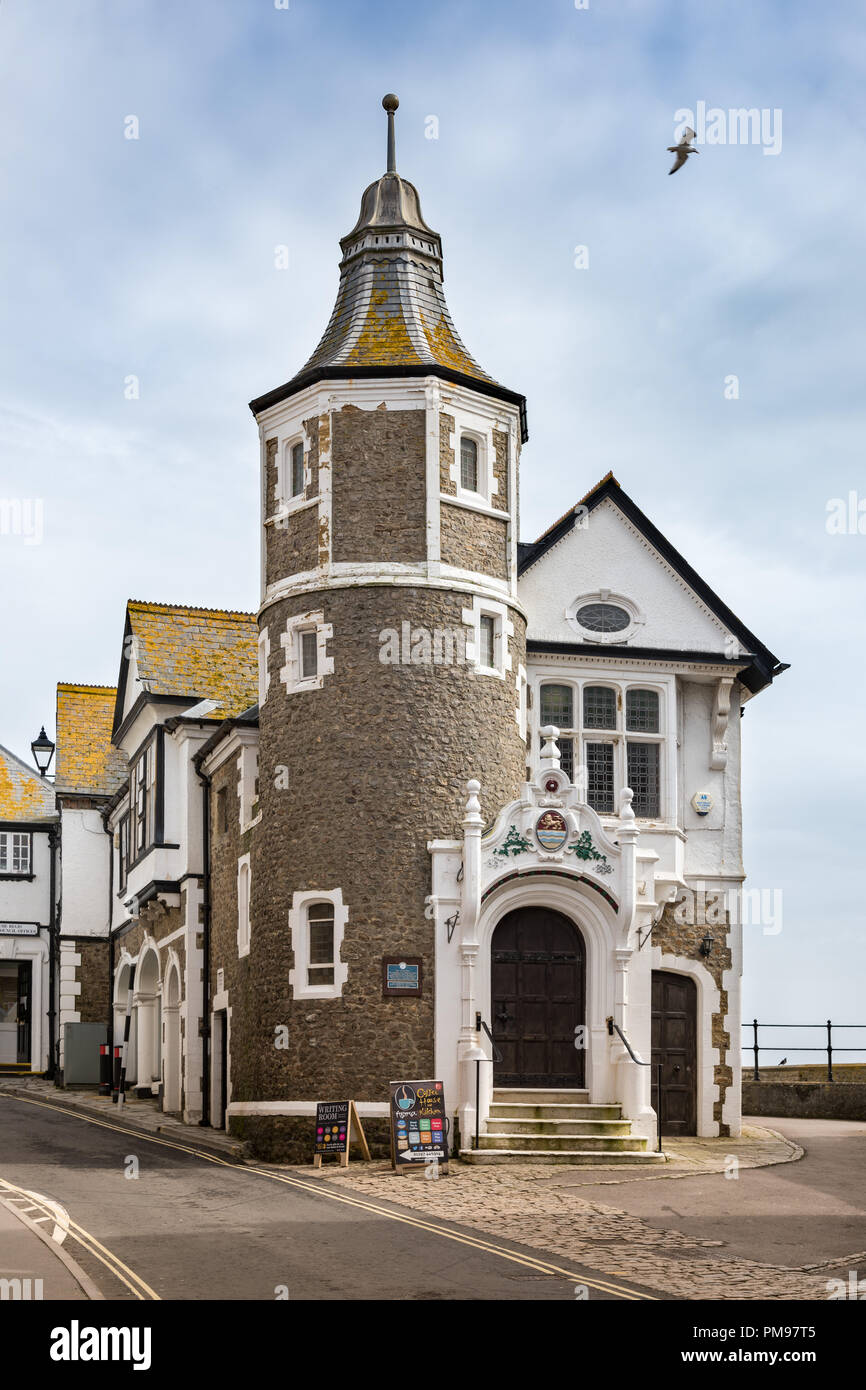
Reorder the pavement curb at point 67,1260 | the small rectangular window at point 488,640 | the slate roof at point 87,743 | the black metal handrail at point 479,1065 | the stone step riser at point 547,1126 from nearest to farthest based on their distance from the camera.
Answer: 1. the pavement curb at point 67,1260
2. the black metal handrail at point 479,1065
3. the stone step riser at point 547,1126
4. the small rectangular window at point 488,640
5. the slate roof at point 87,743

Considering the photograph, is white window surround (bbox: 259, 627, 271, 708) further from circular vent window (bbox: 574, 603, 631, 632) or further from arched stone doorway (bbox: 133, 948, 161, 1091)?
arched stone doorway (bbox: 133, 948, 161, 1091)

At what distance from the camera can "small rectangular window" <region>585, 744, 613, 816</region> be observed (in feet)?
90.0

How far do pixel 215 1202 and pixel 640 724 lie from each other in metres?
12.0

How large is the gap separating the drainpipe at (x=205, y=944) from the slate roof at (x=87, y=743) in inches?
453

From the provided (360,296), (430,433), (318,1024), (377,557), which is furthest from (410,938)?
(360,296)

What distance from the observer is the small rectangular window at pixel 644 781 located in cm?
2752

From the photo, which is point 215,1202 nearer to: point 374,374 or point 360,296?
point 374,374

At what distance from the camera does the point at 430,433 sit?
2495cm

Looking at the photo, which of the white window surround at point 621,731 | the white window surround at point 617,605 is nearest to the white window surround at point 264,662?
the white window surround at point 621,731

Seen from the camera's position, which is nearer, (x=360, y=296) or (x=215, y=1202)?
(x=215, y=1202)

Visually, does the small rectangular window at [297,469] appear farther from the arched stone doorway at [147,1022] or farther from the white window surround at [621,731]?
the arched stone doorway at [147,1022]

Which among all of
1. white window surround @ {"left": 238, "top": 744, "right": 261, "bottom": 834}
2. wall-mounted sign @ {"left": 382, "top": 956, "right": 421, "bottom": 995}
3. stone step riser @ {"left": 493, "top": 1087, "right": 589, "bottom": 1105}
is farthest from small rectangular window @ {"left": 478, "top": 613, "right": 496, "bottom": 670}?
stone step riser @ {"left": 493, "top": 1087, "right": 589, "bottom": 1105}

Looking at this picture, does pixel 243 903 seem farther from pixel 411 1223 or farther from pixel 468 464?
pixel 411 1223
